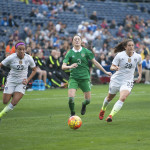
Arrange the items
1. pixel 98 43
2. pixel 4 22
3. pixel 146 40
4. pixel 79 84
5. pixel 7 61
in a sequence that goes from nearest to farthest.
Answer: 1. pixel 7 61
2. pixel 79 84
3. pixel 4 22
4. pixel 98 43
5. pixel 146 40

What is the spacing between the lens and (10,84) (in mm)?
11266

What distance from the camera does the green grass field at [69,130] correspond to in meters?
7.98

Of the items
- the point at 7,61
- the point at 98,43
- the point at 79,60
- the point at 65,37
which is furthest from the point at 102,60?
the point at 7,61

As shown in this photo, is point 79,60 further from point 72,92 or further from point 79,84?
point 72,92

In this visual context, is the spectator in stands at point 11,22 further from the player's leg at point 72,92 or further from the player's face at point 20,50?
the player's face at point 20,50

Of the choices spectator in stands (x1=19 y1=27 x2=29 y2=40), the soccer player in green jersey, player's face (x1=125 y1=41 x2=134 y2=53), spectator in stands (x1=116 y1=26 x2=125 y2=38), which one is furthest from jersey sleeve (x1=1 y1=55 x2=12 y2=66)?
spectator in stands (x1=116 y1=26 x2=125 y2=38)

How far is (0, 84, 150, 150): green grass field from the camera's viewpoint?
798 centimetres

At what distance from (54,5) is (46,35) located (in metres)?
5.44

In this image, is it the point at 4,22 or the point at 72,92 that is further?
the point at 4,22

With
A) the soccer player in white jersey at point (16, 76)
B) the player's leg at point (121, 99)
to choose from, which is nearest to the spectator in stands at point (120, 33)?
the player's leg at point (121, 99)

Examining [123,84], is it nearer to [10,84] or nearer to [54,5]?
[10,84]

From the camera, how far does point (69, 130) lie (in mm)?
9875

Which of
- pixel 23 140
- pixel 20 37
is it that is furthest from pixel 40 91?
pixel 23 140

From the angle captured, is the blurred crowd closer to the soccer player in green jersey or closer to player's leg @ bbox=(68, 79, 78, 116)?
the soccer player in green jersey
